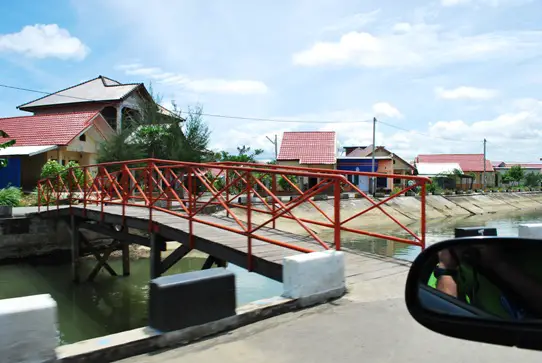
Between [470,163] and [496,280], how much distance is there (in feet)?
202

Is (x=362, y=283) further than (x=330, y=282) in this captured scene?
Yes

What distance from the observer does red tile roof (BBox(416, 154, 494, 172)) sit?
5662cm

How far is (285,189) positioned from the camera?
30.7m

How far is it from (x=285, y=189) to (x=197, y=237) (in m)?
23.5

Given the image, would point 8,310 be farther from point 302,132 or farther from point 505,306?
point 302,132

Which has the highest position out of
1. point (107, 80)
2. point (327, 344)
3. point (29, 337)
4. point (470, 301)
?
point (107, 80)

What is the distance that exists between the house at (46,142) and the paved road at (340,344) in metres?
20.4

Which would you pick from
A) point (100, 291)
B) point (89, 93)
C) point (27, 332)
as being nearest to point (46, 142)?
point (89, 93)

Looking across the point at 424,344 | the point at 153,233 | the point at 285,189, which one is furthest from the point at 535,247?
the point at 285,189

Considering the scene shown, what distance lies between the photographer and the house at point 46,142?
22.0 meters

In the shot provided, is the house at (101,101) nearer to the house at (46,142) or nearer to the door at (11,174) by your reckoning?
the house at (46,142)

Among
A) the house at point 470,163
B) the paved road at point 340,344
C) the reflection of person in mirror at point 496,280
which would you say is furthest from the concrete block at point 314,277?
the house at point 470,163

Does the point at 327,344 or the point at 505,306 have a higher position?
the point at 505,306

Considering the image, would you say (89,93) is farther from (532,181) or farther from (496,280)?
(532,181)
